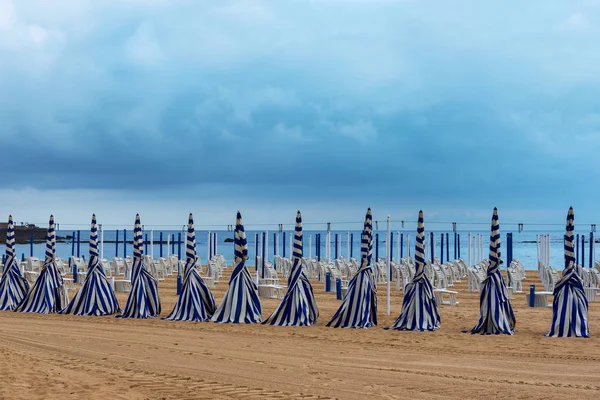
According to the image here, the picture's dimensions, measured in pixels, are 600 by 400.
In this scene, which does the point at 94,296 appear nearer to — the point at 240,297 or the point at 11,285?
the point at 11,285

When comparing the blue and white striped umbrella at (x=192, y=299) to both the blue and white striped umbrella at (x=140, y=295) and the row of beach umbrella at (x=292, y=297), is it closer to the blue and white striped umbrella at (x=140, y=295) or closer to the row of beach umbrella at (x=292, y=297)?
the row of beach umbrella at (x=292, y=297)

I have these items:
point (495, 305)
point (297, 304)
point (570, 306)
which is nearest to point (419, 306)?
point (495, 305)

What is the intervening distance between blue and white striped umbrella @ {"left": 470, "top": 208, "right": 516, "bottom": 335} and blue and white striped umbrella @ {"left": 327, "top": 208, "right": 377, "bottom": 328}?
6.44 feet

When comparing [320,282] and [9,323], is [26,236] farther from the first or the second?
[9,323]

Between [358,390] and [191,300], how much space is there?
8.08 metres

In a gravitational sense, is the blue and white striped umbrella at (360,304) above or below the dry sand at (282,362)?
above

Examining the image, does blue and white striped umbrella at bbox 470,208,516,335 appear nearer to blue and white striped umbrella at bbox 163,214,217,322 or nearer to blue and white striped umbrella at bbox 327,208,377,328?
blue and white striped umbrella at bbox 327,208,377,328

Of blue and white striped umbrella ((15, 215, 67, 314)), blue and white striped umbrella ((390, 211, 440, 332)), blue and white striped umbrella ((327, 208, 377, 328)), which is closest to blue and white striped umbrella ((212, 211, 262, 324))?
blue and white striped umbrella ((327, 208, 377, 328))

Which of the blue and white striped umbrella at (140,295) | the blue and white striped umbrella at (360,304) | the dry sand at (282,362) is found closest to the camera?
the dry sand at (282,362)

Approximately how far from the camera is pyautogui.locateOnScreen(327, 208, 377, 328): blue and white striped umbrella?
1494 cm

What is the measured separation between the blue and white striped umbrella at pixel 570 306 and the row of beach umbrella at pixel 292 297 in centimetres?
2

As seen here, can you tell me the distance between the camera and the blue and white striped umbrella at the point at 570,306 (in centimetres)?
1352

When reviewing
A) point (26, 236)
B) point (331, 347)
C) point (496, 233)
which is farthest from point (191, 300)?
point (26, 236)

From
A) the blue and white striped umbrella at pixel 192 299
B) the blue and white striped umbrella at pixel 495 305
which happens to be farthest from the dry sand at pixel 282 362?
the blue and white striped umbrella at pixel 192 299
